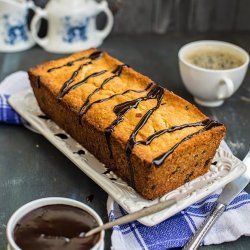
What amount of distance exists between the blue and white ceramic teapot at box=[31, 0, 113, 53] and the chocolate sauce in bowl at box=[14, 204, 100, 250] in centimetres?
101

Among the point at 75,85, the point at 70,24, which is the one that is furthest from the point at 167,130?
the point at 70,24

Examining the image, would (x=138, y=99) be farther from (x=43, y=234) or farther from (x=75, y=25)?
(x=75, y=25)

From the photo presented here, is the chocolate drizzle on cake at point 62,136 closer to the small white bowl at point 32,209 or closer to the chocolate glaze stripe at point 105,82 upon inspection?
the chocolate glaze stripe at point 105,82

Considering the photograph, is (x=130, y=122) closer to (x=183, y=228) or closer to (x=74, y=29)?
(x=183, y=228)

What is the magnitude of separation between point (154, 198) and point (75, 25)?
93 centimetres

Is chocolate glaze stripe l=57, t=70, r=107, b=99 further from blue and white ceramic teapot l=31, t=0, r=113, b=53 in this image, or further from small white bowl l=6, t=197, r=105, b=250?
blue and white ceramic teapot l=31, t=0, r=113, b=53

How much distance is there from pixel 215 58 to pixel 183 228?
2.30 feet

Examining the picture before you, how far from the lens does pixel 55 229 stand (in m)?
0.93

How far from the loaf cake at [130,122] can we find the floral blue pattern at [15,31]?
19.9 inches

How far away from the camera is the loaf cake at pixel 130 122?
112 centimetres

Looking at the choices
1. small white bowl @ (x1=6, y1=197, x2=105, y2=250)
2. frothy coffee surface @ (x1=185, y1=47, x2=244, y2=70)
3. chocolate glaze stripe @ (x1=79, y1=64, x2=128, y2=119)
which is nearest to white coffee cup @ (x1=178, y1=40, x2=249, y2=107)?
frothy coffee surface @ (x1=185, y1=47, x2=244, y2=70)

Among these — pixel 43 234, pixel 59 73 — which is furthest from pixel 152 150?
pixel 59 73

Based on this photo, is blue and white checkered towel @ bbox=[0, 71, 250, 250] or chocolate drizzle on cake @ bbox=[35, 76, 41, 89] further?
chocolate drizzle on cake @ bbox=[35, 76, 41, 89]

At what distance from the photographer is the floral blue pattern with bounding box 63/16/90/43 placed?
186 centimetres
